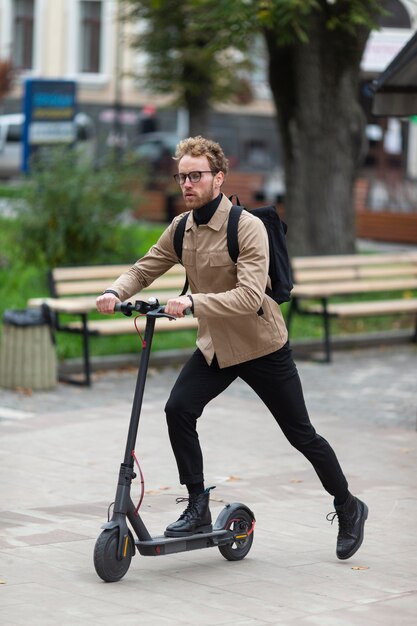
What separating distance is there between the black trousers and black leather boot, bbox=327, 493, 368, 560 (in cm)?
35

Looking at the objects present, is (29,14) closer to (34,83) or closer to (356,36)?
(34,83)

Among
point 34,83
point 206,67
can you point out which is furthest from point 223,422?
point 206,67

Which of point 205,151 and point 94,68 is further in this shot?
point 94,68

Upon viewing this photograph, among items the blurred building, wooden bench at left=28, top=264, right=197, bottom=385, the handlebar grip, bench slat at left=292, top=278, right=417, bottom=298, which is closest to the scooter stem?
the handlebar grip

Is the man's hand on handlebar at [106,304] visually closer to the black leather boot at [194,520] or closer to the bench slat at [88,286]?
the black leather boot at [194,520]

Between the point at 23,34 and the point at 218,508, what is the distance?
149 feet

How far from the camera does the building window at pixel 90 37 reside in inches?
1954

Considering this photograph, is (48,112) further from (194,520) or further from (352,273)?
(194,520)

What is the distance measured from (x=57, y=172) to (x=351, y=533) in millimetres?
10099

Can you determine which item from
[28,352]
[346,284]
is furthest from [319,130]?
[28,352]

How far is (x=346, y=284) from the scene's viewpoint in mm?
14273

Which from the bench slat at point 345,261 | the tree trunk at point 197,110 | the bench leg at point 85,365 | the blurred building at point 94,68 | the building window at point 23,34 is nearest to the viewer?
the bench leg at point 85,365

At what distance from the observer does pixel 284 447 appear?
30.4 ft

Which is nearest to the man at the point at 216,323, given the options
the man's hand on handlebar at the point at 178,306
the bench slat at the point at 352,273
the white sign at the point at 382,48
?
the man's hand on handlebar at the point at 178,306
